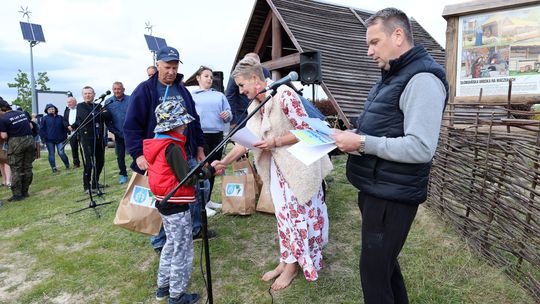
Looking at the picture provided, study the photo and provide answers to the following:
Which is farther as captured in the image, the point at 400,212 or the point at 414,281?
the point at 414,281

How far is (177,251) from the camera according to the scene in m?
2.50

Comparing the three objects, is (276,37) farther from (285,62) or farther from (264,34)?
(264,34)

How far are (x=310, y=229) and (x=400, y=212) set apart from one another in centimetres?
128

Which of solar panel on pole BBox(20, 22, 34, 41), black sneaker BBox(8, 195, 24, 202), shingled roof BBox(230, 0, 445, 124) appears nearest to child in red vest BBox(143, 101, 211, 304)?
shingled roof BBox(230, 0, 445, 124)

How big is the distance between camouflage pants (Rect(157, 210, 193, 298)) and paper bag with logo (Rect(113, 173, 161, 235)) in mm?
324

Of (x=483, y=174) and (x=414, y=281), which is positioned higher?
(x=483, y=174)

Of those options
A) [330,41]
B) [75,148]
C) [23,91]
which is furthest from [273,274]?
[23,91]

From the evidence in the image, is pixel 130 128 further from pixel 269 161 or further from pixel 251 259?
pixel 251 259

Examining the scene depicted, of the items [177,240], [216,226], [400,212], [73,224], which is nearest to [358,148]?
[400,212]

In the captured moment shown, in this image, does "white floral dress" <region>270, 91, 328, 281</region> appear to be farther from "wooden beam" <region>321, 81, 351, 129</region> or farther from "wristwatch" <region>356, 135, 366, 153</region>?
"wooden beam" <region>321, 81, 351, 129</region>

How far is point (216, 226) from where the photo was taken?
4211 mm

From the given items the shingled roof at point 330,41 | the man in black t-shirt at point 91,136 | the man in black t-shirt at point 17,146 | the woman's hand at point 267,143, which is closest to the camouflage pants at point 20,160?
the man in black t-shirt at point 17,146

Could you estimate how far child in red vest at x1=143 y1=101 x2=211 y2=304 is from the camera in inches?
90.8

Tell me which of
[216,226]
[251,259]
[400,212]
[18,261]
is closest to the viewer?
[400,212]
